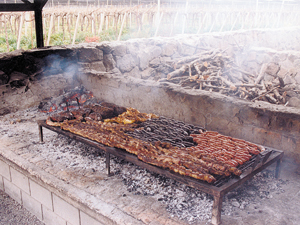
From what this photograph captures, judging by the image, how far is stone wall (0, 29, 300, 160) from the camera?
4559 mm

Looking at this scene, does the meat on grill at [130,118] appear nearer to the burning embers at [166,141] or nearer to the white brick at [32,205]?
the burning embers at [166,141]

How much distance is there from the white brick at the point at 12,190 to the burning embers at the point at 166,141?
129 cm

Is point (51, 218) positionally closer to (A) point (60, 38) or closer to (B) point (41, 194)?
(B) point (41, 194)

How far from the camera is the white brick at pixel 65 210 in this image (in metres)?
3.66

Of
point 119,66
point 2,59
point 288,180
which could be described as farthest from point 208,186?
point 119,66

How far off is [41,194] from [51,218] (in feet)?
1.31

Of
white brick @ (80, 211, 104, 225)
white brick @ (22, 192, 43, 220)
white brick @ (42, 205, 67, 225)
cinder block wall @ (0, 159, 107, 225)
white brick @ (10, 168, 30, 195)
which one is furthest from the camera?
white brick @ (10, 168, 30, 195)

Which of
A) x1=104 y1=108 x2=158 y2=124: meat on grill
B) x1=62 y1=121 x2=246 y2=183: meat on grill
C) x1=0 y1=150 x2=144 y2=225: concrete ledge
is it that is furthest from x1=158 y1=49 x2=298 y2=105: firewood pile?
x1=0 y1=150 x2=144 y2=225: concrete ledge

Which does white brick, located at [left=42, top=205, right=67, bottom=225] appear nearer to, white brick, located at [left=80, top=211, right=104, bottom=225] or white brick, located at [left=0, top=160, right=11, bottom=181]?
white brick, located at [left=80, top=211, right=104, bottom=225]

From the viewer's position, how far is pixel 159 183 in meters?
3.97

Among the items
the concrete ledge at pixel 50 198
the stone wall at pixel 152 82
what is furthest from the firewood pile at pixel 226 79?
the concrete ledge at pixel 50 198

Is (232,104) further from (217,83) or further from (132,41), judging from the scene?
(132,41)

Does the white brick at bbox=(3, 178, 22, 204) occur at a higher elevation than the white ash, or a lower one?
lower

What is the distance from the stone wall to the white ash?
0.87 m
